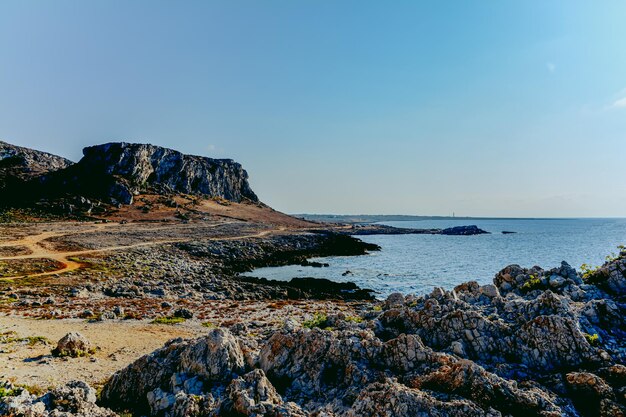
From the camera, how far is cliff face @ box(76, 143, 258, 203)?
130875mm

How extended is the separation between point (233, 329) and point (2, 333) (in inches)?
579

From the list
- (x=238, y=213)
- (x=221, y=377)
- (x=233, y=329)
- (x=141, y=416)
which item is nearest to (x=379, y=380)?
(x=221, y=377)

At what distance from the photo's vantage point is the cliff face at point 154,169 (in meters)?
131

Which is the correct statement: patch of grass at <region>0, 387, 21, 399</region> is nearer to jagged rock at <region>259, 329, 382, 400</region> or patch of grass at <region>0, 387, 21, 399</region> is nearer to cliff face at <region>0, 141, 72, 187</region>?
jagged rock at <region>259, 329, 382, 400</region>

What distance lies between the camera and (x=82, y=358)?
1811 centimetres

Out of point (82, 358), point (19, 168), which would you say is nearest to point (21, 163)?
point (19, 168)

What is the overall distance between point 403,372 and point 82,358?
16.3 metres

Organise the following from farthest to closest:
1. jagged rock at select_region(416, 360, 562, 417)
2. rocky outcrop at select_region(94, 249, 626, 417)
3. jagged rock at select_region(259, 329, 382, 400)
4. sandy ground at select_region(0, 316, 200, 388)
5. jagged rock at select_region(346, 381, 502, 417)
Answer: sandy ground at select_region(0, 316, 200, 388) < jagged rock at select_region(259, 329, 382, 400) < rocky outcrop at select_region(94, 249, 626, 417) < jagged rock at select_region(416, 360, 562, 417) < jagged rock at select_region(346, 381, 502, 417)

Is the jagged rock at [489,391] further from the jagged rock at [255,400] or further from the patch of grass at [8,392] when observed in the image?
the patch of grass at [8,392]

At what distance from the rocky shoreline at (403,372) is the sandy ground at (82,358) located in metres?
5.03

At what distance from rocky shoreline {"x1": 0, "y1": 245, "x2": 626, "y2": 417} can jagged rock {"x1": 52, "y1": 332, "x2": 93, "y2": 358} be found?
725cm

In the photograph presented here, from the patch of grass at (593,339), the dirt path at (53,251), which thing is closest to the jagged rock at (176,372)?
the patch of grass at (593,339)

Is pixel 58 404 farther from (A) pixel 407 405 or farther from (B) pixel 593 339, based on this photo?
(B) pixel 593 339

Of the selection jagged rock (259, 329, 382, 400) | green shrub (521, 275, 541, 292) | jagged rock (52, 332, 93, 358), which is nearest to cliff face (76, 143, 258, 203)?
jagged rock (52, 332, 93, 358)
